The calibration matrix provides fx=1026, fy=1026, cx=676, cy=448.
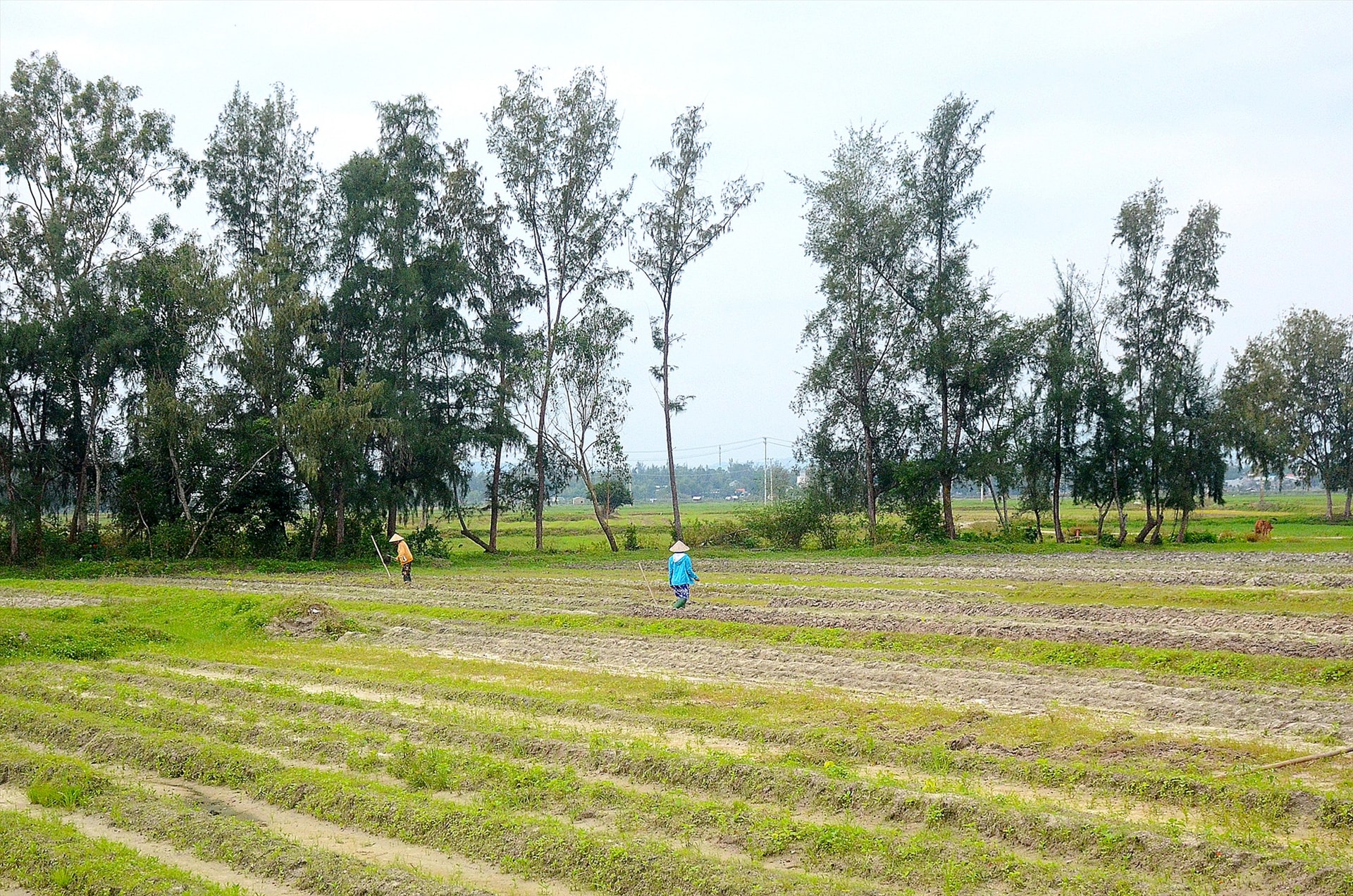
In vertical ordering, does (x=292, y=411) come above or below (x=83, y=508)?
above

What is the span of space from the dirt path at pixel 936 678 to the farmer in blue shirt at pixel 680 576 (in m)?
3.45

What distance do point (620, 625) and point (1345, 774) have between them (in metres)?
14.0

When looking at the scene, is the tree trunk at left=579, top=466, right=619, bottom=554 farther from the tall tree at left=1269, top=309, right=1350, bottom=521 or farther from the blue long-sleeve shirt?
the tall tree at left=1269, top=309, right=1350, bottom=521

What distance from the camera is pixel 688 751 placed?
10.8 m

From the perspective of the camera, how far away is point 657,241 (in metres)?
46.0

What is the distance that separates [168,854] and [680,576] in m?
15.3

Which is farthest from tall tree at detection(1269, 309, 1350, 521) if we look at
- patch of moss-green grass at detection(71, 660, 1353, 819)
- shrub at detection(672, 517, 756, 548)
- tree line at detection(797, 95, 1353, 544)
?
patch of moss-green grass at detection(71, 660, 1353, 819)

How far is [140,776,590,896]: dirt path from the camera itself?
25.4ft

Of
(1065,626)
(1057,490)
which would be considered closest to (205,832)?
(1065,626)

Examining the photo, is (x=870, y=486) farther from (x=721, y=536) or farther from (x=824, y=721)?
(x=824, y=721)

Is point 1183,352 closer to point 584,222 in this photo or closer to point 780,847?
point 584,222

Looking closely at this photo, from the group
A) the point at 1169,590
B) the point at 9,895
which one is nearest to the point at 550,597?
the point at 1169,590

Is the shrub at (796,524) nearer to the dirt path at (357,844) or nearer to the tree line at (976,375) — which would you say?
the tree line at (976,375)

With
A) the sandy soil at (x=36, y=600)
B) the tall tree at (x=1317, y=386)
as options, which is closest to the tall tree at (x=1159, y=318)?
the tall tree at (x=1317, y=386)
